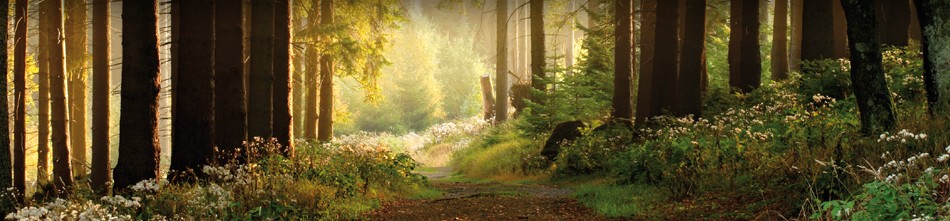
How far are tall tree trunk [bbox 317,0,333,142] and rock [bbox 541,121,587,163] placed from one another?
5869mm

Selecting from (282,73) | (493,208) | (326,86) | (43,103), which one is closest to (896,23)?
(493,208)

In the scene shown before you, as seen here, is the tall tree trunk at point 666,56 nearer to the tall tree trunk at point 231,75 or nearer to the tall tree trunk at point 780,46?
the tall tree trunk at point 231,75

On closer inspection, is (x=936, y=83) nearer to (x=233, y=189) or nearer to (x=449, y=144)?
(x=233, y=189)

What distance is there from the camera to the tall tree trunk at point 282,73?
1506 centimetres

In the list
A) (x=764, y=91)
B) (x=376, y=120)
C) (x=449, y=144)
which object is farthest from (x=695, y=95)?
(x=376, y=120)

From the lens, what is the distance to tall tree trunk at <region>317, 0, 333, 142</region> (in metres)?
21.9

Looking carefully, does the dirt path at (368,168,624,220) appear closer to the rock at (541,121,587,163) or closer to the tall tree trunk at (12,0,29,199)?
the rock at (541,121,587,163)

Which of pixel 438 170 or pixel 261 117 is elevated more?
pixel 261 117

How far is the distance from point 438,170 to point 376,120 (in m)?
26.8

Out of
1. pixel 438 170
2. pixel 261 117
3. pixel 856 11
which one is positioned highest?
pixel 856 11

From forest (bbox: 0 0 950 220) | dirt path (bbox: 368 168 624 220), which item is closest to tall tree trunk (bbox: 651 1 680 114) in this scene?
forest (bbox: 0 0 950 220)

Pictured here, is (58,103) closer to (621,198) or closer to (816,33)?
(621,198)

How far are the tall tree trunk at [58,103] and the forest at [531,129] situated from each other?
4cm

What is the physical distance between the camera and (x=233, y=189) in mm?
8867
